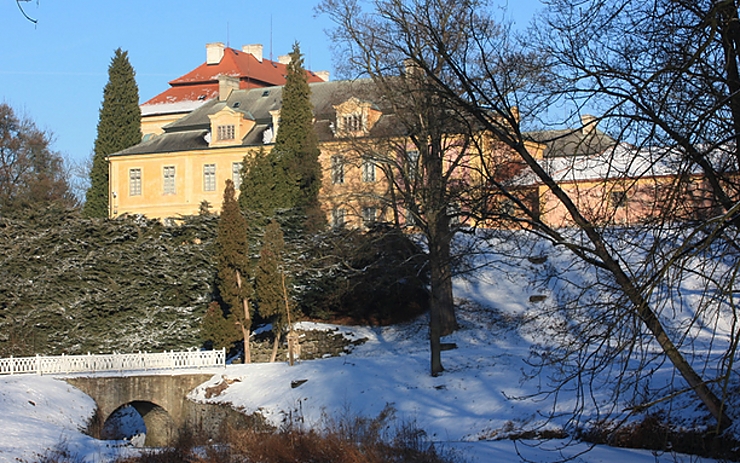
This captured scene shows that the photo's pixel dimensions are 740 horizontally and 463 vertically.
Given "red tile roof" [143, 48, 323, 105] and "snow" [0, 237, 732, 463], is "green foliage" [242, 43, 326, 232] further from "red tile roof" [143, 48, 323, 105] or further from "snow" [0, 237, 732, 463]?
"red tile roof" [143, 48, 323, 105]

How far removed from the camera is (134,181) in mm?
45656

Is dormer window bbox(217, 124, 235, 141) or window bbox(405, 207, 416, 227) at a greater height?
dormer window bbox(217, 124, 235, 141)

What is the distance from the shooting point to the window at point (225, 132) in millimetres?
44125

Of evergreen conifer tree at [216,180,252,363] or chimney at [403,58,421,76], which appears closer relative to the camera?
chimney at [403,58,421,76]

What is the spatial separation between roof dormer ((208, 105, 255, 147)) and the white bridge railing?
72.9 ft

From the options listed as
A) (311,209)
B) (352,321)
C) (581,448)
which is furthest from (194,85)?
(581,448)

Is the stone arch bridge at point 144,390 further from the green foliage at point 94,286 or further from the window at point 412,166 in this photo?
the window at point 412,166

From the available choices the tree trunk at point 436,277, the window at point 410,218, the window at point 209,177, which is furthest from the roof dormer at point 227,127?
the tree trunk at point 436,277

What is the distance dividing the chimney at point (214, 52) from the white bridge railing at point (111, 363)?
47.2 metres

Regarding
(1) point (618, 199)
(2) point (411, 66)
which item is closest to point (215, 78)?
(2) point (411, 66)

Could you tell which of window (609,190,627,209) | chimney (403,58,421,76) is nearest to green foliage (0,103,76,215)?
chimney (403,58,421,76)

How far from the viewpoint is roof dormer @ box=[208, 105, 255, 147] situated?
44000 mm

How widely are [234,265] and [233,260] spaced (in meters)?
0.20

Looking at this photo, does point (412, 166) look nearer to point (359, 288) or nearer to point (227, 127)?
point (359, 288)
